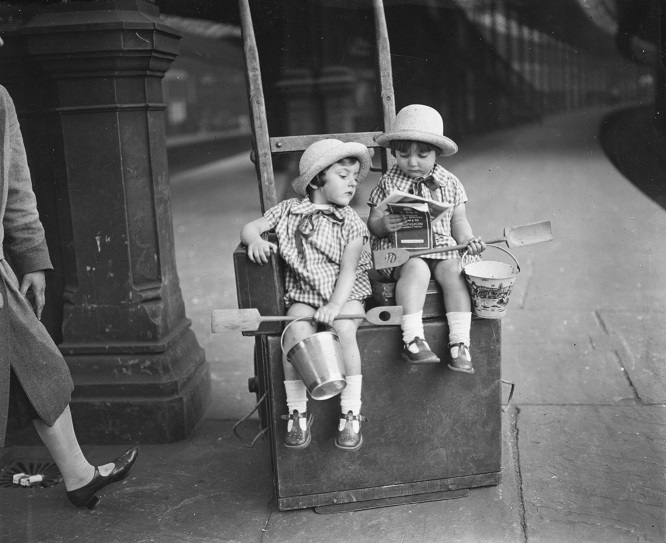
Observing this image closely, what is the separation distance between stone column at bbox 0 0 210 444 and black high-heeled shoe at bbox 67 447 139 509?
20.2 inches

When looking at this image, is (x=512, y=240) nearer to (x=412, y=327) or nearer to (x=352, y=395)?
(x=412, y=327)

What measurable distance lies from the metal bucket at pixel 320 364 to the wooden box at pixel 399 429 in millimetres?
257

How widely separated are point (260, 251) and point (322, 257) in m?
0.26

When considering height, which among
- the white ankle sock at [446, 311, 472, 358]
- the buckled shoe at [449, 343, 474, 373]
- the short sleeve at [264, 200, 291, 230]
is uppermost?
the short sleeve at [264, 200, 291, 230]

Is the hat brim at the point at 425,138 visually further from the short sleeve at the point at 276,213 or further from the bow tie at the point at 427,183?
the short sleeve at the point at 276,213

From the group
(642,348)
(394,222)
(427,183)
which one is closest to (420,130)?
(427,183)

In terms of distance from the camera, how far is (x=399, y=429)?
3.04 meters

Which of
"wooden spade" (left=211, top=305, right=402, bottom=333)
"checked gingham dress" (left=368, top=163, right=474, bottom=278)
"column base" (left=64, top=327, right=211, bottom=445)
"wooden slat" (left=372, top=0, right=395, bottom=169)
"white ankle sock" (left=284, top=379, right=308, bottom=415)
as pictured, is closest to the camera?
"wooden spade" (left=211, top=305, right=402, bottom=333)

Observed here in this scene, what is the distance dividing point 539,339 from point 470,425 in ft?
6.45

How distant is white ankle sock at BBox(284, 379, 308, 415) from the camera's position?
2889 mm

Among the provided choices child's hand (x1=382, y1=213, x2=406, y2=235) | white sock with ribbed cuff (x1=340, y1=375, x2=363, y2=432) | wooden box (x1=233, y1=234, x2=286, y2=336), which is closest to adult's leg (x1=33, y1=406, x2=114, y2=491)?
wooden box (x1=233, y1=234, x2=286, y2=336)

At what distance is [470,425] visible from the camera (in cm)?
309

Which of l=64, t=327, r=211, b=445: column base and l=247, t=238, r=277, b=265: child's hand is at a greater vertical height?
l=247, t=238, r=277, b=265: child's hand

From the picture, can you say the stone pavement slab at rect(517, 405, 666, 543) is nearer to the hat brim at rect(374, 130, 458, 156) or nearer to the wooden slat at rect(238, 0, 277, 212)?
the hat brim at rect(374, 130, 458, 156)
